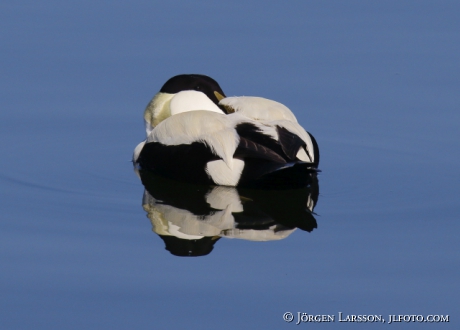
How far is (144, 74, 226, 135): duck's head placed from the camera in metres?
8.57

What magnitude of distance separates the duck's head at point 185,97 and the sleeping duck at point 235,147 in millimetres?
308

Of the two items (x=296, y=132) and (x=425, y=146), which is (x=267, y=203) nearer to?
(x=296, y=132)

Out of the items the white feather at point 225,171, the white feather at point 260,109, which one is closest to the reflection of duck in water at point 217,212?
the white feather at point 225,171

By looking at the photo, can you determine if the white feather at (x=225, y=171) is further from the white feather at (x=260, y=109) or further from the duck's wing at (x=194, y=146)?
the white feather at (x=260, y=109)

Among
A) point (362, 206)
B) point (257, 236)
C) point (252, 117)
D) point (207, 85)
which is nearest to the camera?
point (257, 236)

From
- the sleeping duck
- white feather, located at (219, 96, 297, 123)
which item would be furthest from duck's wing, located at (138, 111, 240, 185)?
white feather, located at (219, 96, 297, 123)

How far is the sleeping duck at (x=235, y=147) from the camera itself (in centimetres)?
736

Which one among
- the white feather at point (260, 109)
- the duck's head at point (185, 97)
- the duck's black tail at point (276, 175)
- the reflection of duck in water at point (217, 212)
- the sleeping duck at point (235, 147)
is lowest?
the reflection of duck in water at point (217, 212)

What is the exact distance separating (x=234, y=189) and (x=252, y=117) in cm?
64

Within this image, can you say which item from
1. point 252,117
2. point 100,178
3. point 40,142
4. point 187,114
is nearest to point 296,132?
point 252,117

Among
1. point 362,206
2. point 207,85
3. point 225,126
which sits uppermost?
point 207,85

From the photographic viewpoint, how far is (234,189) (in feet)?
24.7

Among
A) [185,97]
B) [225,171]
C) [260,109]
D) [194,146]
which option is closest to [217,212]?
[225,171]

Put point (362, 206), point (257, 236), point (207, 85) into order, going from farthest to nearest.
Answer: point (207, 85), point (362, 206), point (257, 236)
